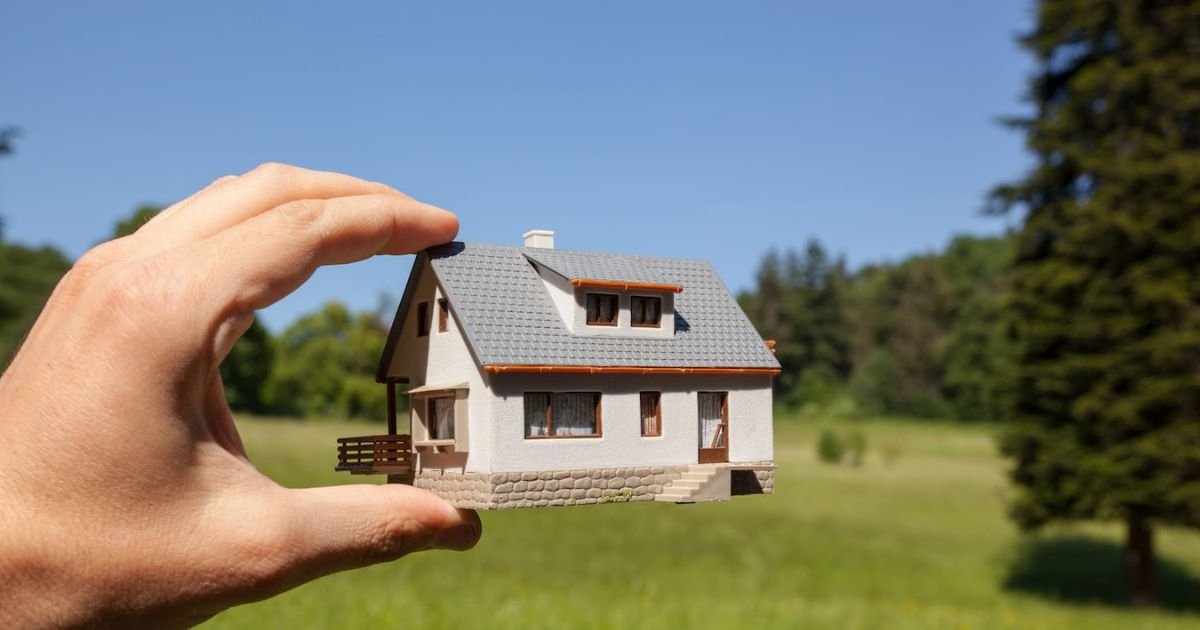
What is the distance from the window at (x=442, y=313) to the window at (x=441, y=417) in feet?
1.93

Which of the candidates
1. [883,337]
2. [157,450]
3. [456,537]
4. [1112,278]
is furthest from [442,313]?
[883,337]

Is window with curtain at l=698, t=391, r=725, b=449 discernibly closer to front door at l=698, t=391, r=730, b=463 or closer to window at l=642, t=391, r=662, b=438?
front door at l=698, t=391, r=730, b=463

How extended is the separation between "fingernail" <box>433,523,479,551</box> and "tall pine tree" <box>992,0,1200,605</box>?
32.6 m

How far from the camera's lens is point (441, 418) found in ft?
25.6

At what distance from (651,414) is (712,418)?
65 cm

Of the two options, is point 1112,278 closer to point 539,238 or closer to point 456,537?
point 539,238

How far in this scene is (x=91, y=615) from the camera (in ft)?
17.8

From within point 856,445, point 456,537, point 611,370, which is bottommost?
point 856,445

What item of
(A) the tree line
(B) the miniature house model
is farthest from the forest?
(B) the miniature house model

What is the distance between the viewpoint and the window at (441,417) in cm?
767

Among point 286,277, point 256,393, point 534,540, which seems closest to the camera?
point 286,277

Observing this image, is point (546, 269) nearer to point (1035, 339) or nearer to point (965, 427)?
point (1035, 339)

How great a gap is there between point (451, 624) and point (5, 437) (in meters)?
15.3

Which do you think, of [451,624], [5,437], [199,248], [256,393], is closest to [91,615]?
[5,437]
